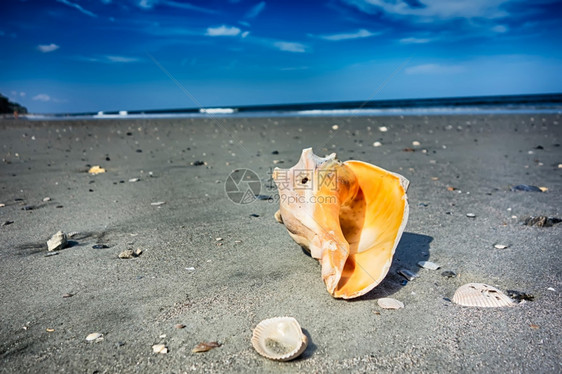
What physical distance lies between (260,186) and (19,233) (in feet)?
9.11

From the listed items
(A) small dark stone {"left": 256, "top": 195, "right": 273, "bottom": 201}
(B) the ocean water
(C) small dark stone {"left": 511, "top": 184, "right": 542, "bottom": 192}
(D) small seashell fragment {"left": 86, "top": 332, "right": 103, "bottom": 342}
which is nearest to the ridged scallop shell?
(D) small seashell fragment {"left": 86, "top": 332, "right": 103, "bottom": 342}

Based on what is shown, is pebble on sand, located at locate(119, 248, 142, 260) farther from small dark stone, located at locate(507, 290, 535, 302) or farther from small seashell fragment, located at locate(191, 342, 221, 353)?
small dark stone, located at locate(507, 290, 535, 302)

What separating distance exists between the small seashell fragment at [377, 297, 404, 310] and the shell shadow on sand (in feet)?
0.18

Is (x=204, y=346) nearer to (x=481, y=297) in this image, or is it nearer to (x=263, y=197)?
(x=481, y=297)

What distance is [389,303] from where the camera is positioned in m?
2.22

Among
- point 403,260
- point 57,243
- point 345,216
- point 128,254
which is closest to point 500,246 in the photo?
point 403,260

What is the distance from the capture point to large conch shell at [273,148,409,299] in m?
2.34

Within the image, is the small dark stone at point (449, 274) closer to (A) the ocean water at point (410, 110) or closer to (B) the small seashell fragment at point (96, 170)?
(B) the small seashell fragment at point (96, 170)

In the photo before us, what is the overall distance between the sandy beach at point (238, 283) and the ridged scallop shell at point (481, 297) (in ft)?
0.17

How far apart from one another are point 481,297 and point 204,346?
63.2 inches

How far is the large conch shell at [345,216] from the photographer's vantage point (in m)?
2.34

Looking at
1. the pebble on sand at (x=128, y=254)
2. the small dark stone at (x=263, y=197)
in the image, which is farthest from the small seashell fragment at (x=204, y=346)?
the small dark stone at (x=263, y=197)

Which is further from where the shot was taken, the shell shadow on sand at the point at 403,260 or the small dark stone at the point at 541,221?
the small dark stone at the point at 541,221

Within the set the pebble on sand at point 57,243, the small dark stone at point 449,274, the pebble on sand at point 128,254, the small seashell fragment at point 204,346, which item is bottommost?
the small dark stone at point 449,274
